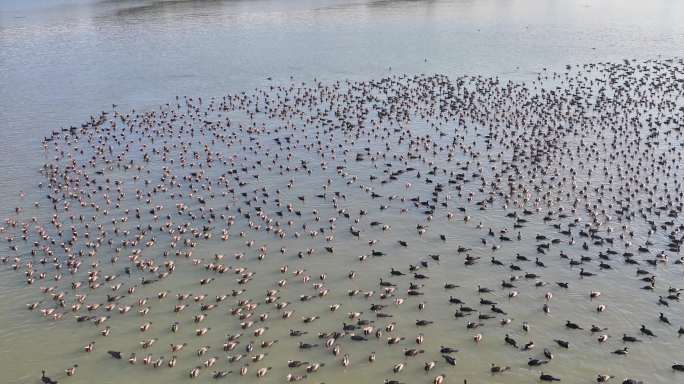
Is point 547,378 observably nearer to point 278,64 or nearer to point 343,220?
point 343,220

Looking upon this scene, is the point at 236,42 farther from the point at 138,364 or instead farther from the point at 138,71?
the point at 138,364

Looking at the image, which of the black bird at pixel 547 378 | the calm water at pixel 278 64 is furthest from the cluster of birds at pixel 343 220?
the calm water at pixel 278 64

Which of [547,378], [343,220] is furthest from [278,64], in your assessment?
[547,378]

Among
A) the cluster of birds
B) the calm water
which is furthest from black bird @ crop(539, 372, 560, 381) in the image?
the calm water

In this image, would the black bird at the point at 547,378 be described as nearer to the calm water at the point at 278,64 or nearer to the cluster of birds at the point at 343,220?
the cluster of birds at the point at 343,220

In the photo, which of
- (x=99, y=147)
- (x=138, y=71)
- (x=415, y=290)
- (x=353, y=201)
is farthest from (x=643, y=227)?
(x=138, y=71)
